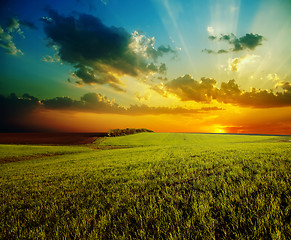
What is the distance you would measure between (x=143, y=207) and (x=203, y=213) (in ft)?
5.09

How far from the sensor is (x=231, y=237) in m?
2.41

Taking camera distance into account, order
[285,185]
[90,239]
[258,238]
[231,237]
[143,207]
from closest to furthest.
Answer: [258,238]
[231,237]
[90,239]
[143,207]
[285,185]

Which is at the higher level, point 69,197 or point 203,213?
point 203,213

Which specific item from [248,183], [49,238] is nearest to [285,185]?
[248,183]

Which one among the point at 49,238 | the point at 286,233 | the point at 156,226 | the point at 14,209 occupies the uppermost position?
the point at 286,233

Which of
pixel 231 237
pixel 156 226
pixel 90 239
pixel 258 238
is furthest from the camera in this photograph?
pixel 156 226

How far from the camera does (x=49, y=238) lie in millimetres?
2812

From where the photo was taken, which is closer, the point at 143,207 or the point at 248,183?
the point at 143,207

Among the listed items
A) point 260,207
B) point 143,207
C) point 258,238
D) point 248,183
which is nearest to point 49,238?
point 143,207

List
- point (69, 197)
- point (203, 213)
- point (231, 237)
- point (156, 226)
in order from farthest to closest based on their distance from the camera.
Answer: point (69, 197) → point (203, 213) → point (156, 226) → point (231, 237)

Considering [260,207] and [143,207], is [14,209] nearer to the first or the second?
[143,207]

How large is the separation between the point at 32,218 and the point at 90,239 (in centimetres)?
247

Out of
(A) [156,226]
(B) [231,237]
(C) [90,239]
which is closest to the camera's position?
(B) [231,237]

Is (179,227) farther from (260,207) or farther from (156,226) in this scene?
(260,207)
